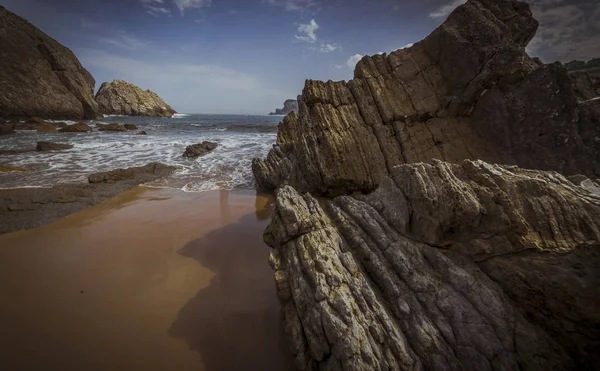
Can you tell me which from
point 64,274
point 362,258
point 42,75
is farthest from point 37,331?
point 42,75

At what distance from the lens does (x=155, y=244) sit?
750cm

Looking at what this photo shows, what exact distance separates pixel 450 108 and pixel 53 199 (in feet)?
52.5

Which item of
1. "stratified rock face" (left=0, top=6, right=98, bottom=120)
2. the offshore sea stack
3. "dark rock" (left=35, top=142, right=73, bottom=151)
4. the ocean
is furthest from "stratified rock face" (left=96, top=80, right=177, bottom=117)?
the offshore sea stack

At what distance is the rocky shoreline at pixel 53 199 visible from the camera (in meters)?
8.53

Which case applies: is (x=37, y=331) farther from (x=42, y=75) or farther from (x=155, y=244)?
(x=42, y=75)

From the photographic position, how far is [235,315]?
518 centimetres

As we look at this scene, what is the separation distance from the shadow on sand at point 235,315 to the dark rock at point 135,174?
8.54 meters

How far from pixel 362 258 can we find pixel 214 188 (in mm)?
10189

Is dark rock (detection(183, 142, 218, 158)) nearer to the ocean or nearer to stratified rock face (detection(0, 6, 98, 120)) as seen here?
the ocean

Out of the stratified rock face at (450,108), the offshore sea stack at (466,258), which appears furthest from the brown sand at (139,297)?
the stratified rock face at (450,108)

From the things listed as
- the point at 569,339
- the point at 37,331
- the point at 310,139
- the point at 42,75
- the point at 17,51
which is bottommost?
the point at 37,331

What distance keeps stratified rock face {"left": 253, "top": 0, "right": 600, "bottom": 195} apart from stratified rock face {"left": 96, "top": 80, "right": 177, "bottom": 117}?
100 metres

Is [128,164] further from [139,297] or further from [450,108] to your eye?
[450,108]

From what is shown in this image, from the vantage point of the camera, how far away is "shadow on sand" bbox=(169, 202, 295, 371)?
437 cm
